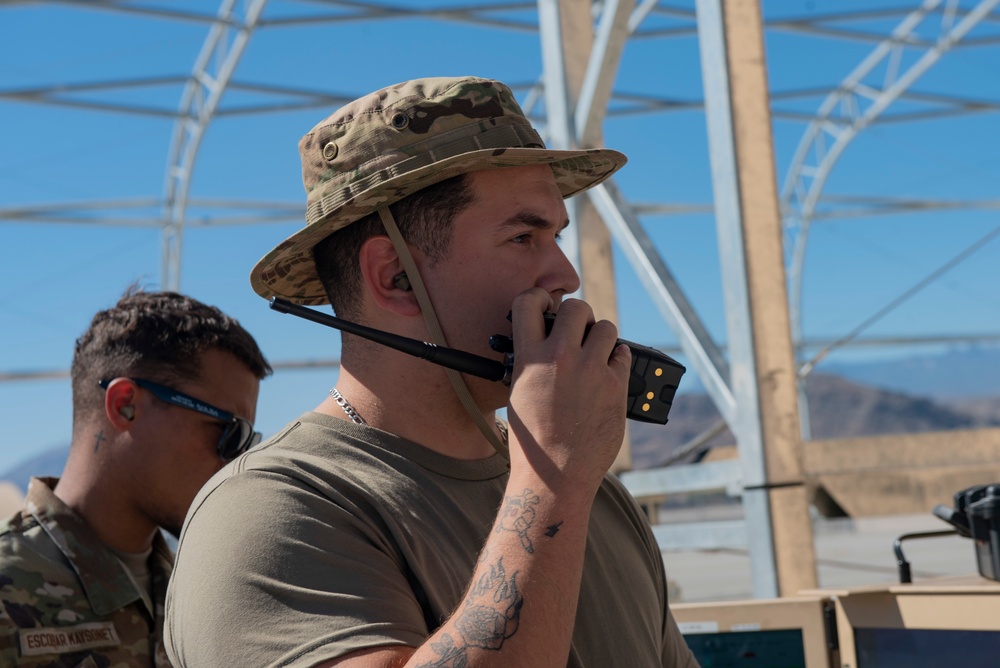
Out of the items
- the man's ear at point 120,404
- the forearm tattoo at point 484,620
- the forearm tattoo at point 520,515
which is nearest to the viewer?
the forearm tattoo at point 484,620

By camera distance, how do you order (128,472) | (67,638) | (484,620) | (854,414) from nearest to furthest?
(484,620), (67,638), (128,472), (854,414)

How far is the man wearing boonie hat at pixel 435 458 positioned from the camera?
58.4 inches

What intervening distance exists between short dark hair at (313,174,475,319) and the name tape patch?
1.29m

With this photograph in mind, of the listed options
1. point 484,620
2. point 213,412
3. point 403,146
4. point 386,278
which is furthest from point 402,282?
point 213,412

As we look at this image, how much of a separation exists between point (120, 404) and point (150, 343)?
18 centimetres

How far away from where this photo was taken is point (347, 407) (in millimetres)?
1919

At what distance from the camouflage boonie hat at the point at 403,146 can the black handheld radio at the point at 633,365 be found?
0.19 metres

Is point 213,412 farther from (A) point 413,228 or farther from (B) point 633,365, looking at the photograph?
(B) point 633,365

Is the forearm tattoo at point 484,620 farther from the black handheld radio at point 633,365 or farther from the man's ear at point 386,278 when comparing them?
the man's ear at point 386,278

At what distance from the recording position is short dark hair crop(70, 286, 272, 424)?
2.99 metres

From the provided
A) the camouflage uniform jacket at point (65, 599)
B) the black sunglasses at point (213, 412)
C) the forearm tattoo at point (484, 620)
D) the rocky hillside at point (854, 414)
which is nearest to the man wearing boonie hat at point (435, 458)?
the forearm tattoo at point (484, 620)

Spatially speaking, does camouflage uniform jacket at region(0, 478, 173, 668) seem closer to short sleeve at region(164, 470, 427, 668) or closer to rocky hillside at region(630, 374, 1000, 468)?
short sleeve at region(164, 470, 427, 668)

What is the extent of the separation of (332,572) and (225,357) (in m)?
1.69

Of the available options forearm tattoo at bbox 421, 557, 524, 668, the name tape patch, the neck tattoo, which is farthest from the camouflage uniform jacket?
forearm tattoo at bbox 421, 557, 524, 668
